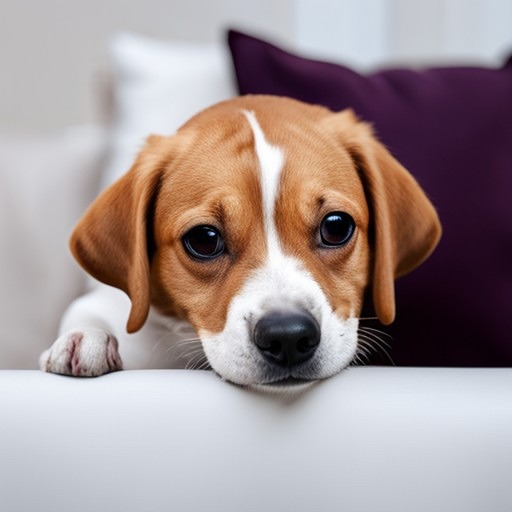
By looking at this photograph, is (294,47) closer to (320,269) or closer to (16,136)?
(16,136)

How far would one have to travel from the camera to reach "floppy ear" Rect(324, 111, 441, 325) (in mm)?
1714

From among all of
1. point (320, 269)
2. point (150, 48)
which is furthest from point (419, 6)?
point (320, 269)

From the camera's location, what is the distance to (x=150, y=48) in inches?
101

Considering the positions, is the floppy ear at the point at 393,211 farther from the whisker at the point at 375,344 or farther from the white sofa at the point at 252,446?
the white sofa at the point at 252,446

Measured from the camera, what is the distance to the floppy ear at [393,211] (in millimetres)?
1714

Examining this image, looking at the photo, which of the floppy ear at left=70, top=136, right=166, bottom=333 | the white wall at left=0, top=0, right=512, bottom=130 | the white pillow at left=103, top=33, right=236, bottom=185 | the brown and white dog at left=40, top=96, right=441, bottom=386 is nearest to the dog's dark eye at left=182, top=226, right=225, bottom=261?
the brown and white dog at left=40, top=96, right=441, bottom=386

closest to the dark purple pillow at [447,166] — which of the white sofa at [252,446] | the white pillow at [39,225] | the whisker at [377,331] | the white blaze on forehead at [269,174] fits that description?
the whisker at [377,331]

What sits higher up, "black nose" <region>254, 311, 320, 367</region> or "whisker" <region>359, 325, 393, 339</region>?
"black nose" <region>254, 311, 320, 367</region>

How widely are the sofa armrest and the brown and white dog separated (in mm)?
183

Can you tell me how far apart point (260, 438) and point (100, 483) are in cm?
25

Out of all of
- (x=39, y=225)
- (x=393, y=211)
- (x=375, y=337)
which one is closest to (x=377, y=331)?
(x=375, y=337)

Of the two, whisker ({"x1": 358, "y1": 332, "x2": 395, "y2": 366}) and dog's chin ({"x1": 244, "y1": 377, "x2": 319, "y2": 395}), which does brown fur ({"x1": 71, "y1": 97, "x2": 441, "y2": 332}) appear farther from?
dog's chin ({"x1": 244, "y1": 377, "x2": 319, "y2": 395})

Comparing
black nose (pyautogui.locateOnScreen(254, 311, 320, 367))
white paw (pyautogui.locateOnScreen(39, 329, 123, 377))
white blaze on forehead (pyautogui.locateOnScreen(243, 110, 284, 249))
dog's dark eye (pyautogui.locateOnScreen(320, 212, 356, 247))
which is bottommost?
white paw (pyautogui.locateOnScreen(39, 329, 123, 377))

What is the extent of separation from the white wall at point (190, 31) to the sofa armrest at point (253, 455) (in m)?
2.64
